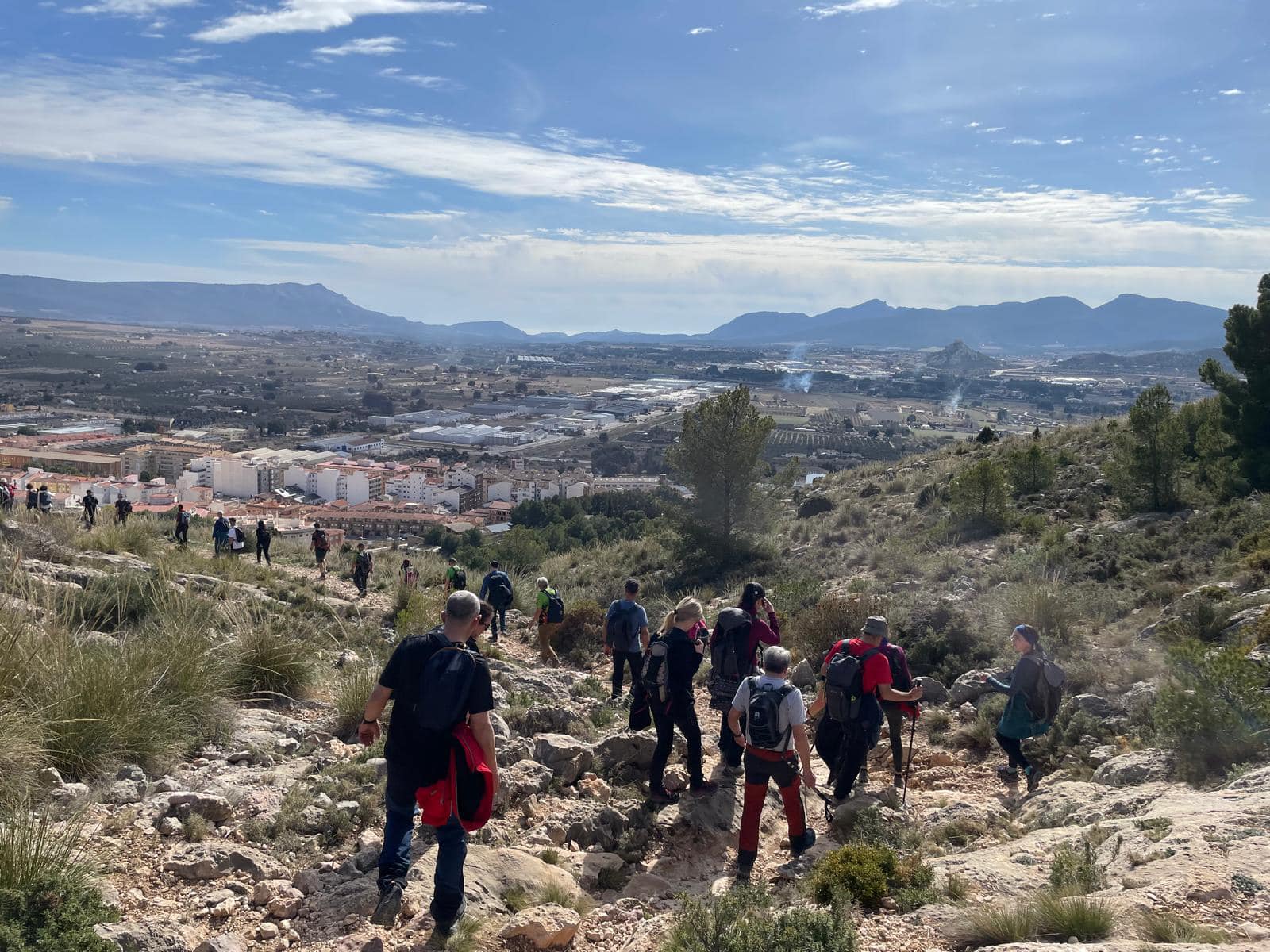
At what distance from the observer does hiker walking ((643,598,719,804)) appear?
5812 millimetres

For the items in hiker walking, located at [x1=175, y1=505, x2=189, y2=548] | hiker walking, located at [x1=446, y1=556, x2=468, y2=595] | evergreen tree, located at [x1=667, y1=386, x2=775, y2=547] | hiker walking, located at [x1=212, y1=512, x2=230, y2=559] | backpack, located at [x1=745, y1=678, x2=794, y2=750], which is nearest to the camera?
backpack, located at [x1=745, y1=678, x2=794, y2=750]

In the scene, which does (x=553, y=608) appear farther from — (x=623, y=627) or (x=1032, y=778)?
(x=1032, y=778)

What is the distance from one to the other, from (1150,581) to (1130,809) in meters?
6.05

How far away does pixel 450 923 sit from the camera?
3852mm

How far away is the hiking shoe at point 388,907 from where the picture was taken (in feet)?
12.9

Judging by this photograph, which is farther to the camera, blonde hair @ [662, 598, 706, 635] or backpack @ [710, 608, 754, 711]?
backpack @ [710, 608, 754, 711]

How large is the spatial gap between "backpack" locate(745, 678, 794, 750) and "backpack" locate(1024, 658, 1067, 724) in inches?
95.0

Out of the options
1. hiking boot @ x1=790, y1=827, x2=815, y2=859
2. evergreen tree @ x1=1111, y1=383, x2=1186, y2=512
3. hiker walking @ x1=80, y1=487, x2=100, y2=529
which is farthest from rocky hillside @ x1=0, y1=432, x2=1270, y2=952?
hiker walking @ x1=80, y1=487, x2=100, y2=529

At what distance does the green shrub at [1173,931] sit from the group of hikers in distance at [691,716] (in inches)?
66.7

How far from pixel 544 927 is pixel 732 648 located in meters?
2.55

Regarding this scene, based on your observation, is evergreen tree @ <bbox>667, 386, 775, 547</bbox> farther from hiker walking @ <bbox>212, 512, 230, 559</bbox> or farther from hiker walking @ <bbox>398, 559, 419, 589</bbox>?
hiker walking @ <bbox>212, 512, 230, 559</bbox>

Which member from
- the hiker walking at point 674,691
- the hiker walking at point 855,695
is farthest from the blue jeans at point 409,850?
the hiker walking at point 855,695

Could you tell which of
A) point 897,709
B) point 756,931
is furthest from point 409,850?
point 897,709

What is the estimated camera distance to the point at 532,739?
637 cm
